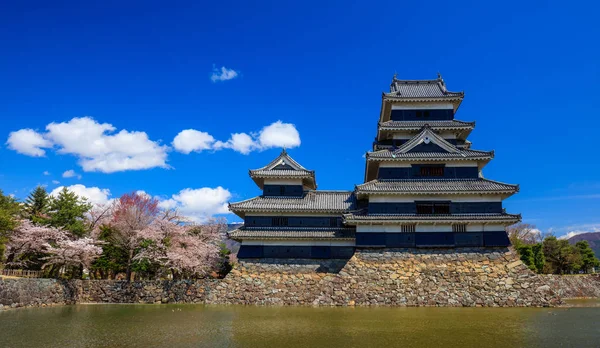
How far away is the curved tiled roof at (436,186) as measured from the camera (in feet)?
81.0

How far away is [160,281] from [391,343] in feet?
64.7

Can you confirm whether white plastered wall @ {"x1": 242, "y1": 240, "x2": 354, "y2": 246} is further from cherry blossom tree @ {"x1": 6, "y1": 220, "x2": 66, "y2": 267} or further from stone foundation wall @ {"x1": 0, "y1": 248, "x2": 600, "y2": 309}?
cherry blossom tree @ {"x1": 6, "y1": 220, "x2": 66, "y2": 267}

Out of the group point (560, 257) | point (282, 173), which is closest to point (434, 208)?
point (282, 173)

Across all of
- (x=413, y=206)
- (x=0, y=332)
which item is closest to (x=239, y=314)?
(x=0, y=332)

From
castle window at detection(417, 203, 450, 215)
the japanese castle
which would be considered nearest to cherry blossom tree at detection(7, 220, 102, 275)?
the japanese castle

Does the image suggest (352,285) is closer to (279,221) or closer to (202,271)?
(279,221)

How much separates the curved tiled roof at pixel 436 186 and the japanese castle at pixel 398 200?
6 cm

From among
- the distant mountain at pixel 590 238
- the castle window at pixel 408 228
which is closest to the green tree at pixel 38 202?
the castle window at pixel 408 228

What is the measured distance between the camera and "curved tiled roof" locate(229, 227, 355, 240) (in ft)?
87.1

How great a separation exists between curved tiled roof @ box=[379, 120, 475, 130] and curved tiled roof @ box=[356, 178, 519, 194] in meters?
4.71

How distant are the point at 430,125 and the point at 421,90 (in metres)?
4.27

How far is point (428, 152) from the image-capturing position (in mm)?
27203

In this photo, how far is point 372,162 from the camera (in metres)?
27.7

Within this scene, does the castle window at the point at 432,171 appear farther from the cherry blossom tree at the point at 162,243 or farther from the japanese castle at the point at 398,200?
the cherry blossom tree at the point at 162,243
